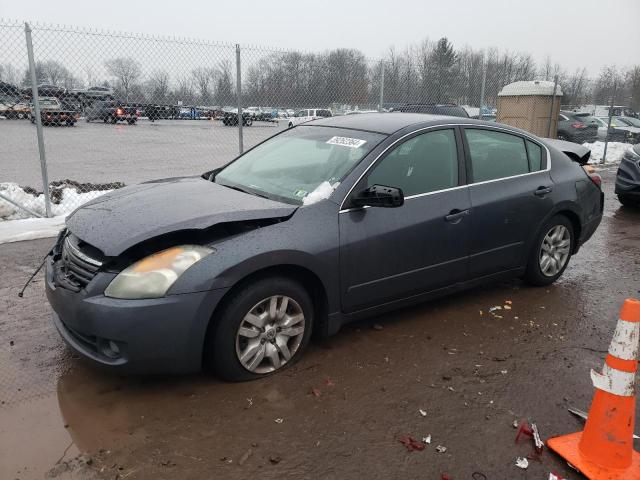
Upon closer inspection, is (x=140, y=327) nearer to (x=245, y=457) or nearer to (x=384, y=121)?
(x=245, y=457)

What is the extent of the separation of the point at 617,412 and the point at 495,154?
2.52 m

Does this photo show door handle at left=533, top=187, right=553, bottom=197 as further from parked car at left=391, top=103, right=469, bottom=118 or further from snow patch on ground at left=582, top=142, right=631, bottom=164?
snow patch on ground at left=582, top=142, right=631, bottom=164

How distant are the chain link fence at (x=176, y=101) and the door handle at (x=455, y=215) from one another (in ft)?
6.78

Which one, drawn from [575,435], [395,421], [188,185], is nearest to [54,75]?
[188,185]

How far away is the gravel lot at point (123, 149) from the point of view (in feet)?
33.4

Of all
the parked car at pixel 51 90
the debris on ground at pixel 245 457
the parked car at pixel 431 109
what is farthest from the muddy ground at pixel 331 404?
the parked car at pixel 431 109

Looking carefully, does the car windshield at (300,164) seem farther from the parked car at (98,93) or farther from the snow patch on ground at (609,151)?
the snow patch on ground at (609,151)

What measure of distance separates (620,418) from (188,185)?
3117 millimetres

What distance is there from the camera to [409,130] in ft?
13.2

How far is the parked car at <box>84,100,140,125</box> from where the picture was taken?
8.92 meters

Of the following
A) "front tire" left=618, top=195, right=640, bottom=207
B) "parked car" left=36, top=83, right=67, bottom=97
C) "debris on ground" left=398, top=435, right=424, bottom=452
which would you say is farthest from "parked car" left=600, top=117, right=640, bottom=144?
"debris on ground" left=398, top=435, right=424, bottom=452

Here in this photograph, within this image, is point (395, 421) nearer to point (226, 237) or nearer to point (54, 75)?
point (226, 237)

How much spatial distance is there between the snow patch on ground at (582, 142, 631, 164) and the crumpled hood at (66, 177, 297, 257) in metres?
15.5

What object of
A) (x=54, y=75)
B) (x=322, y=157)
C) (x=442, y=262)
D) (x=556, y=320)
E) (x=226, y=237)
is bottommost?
(x=556, y=320)
